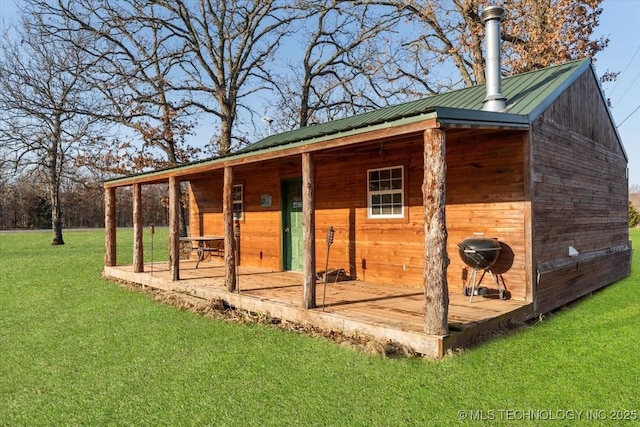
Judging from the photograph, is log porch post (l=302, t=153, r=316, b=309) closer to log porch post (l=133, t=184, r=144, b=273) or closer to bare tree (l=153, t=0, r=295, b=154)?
log porch post (l=133, t=184, r=144, b=273)

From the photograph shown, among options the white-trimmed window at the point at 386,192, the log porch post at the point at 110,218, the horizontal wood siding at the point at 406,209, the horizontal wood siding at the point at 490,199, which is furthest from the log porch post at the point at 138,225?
the horizontal wood siding at the point at 490,199

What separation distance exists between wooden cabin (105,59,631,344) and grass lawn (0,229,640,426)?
0.84 m

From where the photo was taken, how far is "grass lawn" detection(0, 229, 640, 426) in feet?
10.6

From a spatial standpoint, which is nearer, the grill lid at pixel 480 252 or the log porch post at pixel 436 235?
the log porch post at pixel 436 235

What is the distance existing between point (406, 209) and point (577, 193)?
294 cm

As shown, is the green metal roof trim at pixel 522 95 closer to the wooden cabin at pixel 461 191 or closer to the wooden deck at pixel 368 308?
the wooden cabin at pixel 461 191

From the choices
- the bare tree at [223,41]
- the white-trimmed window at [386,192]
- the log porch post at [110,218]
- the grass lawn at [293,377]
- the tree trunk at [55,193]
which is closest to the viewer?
the grass lawn at [293,377]

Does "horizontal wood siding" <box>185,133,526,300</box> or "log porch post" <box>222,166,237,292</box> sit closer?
"horizontal wood siding" <box>185,133,526,300</box>

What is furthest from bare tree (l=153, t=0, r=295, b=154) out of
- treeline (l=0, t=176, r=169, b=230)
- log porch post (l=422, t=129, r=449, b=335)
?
treeline (l=0, t=176, r=169, b=230)

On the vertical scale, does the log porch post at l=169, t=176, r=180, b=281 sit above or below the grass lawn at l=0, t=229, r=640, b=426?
above

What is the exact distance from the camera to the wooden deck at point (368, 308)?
445 cm

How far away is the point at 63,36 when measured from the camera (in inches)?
651

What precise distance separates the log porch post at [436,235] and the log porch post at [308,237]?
1.73 m

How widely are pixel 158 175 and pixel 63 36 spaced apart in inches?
457
